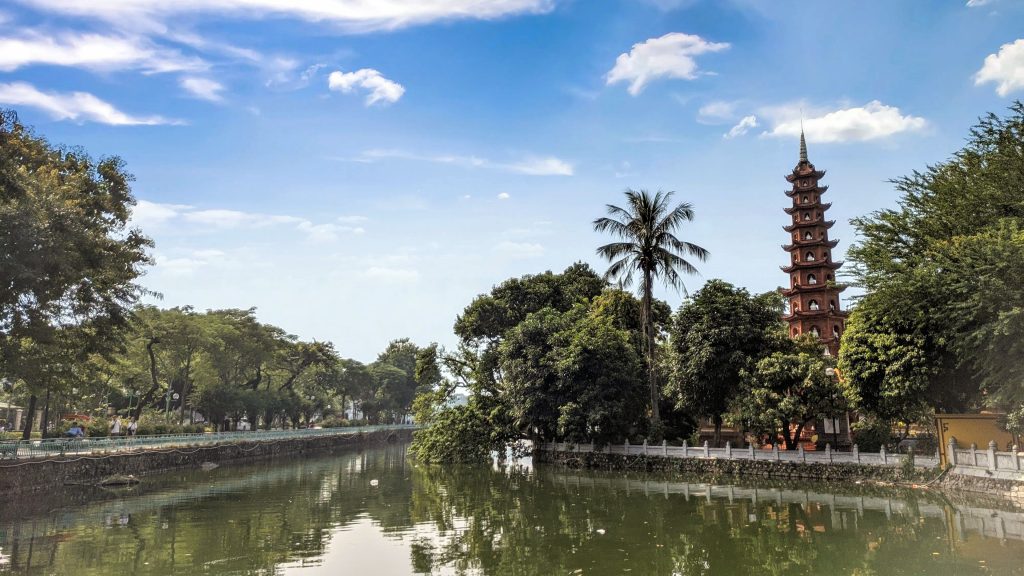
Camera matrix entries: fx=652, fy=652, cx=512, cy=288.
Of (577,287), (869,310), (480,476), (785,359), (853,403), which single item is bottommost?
(480,476)

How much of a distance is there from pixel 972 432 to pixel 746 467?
982 cm

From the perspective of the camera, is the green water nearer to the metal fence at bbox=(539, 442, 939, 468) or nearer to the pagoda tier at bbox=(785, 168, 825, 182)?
the metal fence at bbox=(539, 442, 939, 468)

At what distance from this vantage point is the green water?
45.9 ft

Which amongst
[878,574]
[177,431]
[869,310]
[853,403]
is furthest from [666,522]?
[177,431]

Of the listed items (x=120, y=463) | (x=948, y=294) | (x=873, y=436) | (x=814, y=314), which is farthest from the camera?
(x=814, y=314)

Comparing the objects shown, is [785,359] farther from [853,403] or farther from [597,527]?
[597,527]

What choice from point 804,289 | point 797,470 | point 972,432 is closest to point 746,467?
point 797,470

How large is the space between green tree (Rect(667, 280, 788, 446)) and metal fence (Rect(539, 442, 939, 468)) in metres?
1.98

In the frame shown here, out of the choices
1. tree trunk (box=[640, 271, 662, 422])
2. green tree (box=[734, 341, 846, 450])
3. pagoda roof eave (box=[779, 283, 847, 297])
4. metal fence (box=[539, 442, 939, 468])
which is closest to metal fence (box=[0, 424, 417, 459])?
metal fence (box=[539, 442, 939, 468])

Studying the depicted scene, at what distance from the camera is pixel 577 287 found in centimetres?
4753

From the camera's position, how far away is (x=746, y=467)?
A: 1241 inches

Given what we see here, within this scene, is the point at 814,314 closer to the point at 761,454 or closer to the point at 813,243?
the point at 813,243

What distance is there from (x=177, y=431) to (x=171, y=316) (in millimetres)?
8856

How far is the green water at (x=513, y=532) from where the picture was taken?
1398 cm
